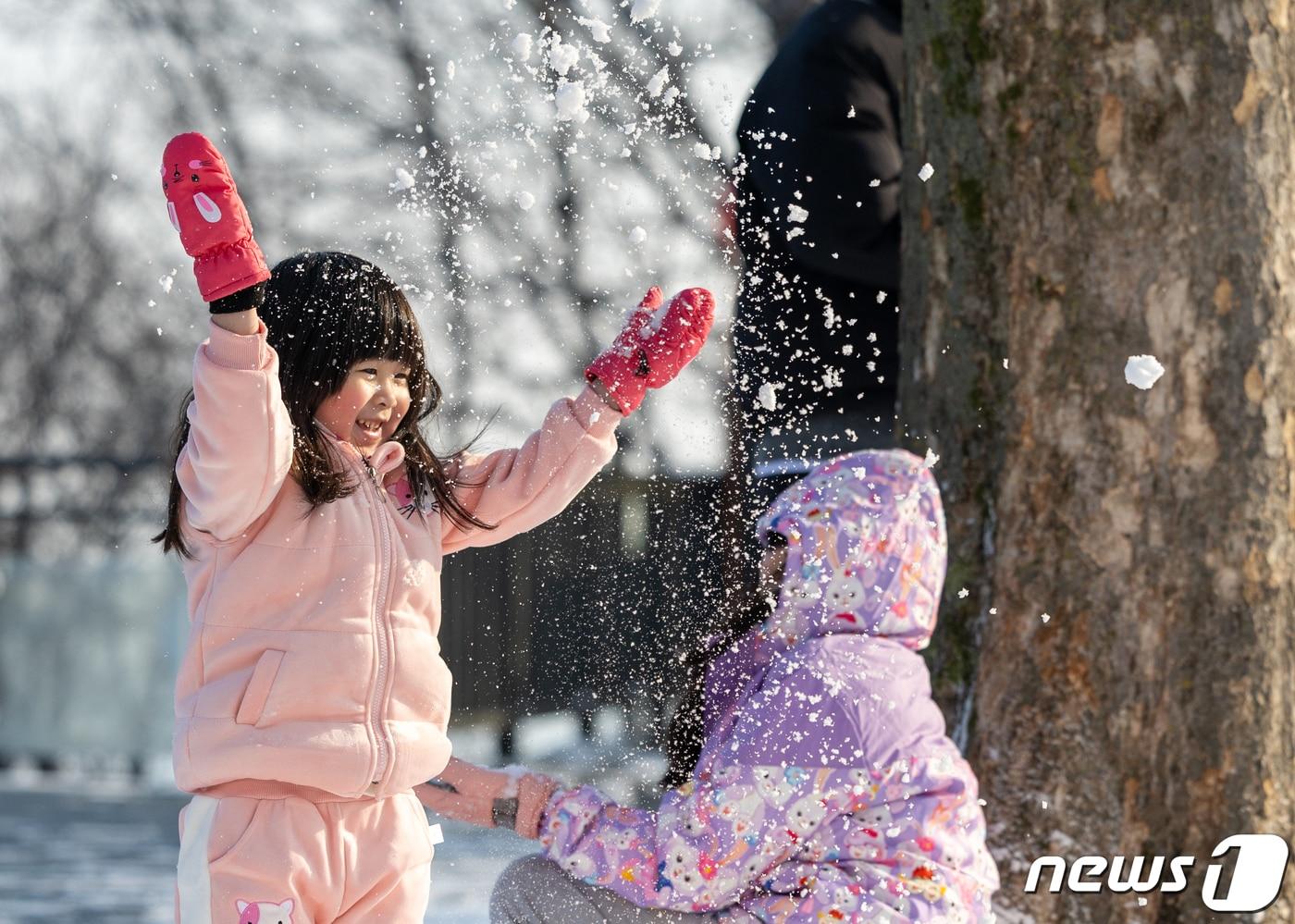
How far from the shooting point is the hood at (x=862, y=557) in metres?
3.04

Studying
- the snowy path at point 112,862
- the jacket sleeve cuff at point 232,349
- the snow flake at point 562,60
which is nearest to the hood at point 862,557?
the jacket sleeve cuff at point 232,349

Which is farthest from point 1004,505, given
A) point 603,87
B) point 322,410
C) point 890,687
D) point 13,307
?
point 13,307

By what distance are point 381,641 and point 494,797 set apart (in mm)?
522

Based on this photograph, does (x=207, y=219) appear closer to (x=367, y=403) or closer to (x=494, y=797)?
(x=367, y=403)

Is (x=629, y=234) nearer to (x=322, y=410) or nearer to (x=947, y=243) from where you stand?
(x=947, y=243)

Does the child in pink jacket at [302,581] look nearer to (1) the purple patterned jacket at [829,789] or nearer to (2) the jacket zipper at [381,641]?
(2) the jacket zipper at [381,641]

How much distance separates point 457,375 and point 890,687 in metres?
2.97

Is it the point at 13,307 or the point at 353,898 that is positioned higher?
the point at 13,307

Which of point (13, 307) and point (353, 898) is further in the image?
point (13, 307)

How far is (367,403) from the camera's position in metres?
2.79

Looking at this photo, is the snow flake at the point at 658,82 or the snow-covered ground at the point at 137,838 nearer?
the snow-covered ground at the point at 137,838

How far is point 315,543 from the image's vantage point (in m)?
2.67

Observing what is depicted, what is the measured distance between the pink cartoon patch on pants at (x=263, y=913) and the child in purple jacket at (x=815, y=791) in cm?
56

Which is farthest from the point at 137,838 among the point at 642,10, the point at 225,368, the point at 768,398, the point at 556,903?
the point at 225,368
